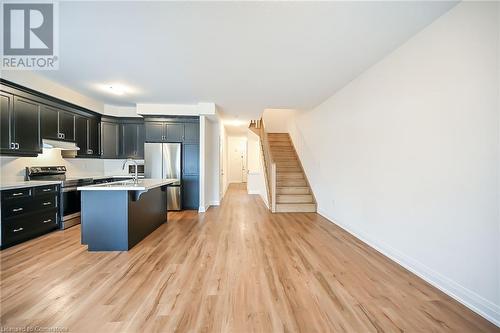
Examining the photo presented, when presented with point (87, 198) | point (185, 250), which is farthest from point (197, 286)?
point (87, 198)

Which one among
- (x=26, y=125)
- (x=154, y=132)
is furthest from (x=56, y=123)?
(x=154, y=132)

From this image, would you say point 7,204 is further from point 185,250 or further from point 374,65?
point 374,65

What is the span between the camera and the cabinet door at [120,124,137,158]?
5559 mm

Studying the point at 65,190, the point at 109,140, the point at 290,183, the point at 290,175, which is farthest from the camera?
the point at 290,175

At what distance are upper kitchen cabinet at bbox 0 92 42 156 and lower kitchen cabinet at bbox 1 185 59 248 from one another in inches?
26.6

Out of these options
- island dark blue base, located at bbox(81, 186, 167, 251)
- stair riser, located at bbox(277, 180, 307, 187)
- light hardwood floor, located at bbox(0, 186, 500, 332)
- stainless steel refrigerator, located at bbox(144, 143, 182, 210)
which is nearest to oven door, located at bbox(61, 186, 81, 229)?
light hardwood floor, located at bbox(0, 186, 500, 332)

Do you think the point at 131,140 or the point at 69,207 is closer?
the point at 69,207

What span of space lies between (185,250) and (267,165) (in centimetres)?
391

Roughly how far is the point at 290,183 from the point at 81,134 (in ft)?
17.3

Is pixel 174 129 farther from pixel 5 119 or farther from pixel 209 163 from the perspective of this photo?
pixel 5 119

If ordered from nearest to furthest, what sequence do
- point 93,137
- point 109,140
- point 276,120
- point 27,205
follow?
1. point 27,205
2. point 93,137
3. point 109,140
4. point 276,120

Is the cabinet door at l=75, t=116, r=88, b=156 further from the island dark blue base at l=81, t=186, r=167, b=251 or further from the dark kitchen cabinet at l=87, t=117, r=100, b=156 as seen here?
the island dark blue base at l=81, t=186, r=167, b=251

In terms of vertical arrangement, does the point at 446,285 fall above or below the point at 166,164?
below

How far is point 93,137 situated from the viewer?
504 centimetres
